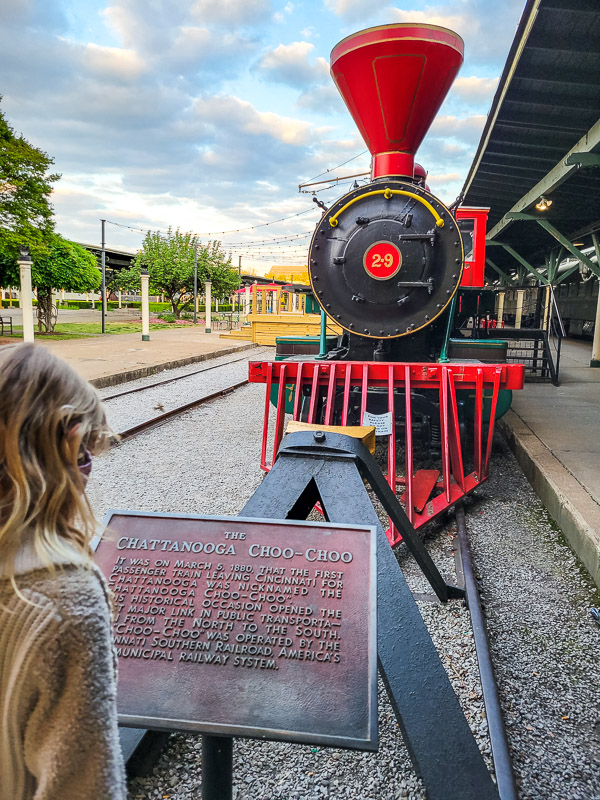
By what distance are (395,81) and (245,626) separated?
427cm

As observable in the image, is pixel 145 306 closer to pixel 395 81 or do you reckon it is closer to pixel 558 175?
pixel 558 175

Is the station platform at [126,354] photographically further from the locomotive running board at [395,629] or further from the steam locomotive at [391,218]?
the locomotive running board at [395,629]

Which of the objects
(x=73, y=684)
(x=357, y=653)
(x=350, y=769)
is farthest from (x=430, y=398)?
(x=73, y=684)

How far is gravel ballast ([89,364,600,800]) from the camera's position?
1.86m

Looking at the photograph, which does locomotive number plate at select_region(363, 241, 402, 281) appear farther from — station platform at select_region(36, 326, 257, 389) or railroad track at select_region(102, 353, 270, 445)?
station platform at select_region(36, 326, 257, 389)

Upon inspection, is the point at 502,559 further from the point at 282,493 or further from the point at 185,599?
the point at 185,599

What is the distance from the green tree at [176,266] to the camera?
34094 millimetres

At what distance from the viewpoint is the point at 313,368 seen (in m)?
4.33

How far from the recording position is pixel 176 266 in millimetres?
34281

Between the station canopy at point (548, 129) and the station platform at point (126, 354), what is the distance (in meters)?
6.43

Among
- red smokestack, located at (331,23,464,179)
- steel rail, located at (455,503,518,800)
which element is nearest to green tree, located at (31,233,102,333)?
red smokestack, located at (331,23,464,179)

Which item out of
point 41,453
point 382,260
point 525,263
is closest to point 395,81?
point 382,260

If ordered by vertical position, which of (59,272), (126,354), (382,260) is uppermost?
(59,272)

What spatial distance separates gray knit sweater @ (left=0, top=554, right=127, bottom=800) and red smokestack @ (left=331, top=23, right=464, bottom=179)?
14.8 ft
